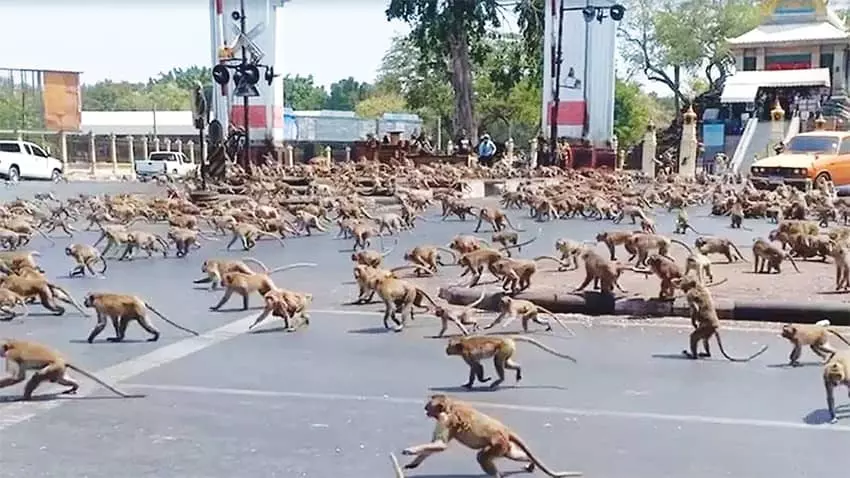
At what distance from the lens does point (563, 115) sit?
38.2 metres

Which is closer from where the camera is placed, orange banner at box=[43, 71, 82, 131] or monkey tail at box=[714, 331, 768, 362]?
monkey tail at box=[714, 331, 768, 362]

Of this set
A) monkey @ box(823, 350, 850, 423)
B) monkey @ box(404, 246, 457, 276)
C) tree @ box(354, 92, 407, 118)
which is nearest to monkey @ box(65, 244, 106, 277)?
monkey @ box(404, 246, 457, 276)

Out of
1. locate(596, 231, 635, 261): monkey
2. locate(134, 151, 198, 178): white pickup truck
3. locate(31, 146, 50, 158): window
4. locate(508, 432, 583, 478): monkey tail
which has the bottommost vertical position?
locate(134, 151, 198, 178): white pickup truck

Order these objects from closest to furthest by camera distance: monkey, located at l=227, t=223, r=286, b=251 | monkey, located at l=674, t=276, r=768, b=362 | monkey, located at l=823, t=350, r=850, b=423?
monkey, located at l=823, t=350, r=850, b=423, monkey, located at l=674, t=276, r=768, b=362, monkey, located at l=227, t=223, r=286, b=251

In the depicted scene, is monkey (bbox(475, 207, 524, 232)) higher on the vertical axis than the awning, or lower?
lower

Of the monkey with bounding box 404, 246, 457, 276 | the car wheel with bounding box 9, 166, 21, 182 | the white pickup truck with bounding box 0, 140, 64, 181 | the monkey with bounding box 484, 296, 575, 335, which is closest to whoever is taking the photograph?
the monkey with bounding box 484, 296, 575, 335

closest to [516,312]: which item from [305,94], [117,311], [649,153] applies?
[117,311]

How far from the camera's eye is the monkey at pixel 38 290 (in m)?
9.98

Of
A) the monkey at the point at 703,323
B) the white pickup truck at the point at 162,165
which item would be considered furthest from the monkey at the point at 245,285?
the white pickup truck at the point at 162,165

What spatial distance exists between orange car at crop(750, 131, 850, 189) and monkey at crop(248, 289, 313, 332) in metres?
21.2

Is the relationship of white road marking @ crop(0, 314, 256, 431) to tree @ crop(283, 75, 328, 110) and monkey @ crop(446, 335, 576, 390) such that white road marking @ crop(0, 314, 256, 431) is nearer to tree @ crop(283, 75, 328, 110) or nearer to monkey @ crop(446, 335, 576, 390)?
monkey @ crop(446, 335, 576, 390)

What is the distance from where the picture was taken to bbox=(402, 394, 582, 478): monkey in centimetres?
518

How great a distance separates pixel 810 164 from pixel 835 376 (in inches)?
928

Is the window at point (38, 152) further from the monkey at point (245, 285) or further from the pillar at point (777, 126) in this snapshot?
the monkey at point (245, 285)
